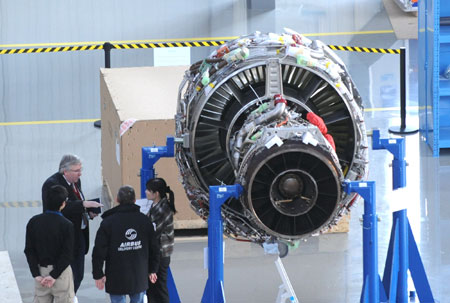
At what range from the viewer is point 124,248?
860cm

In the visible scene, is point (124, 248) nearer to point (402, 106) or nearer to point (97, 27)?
point (402, 106)

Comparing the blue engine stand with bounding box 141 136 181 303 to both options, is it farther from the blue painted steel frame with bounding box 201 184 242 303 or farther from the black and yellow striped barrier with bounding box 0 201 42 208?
the black and yellow striped barrier with bounding box 0 201 42 208

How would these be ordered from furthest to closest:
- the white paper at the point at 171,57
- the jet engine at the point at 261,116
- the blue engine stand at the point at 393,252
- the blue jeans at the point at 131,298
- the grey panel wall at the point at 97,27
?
→ the white paper at the point at 171,57, the grey panel wall at the point at 97,27, the blue jeans at the point at 131,298, the blue engine stand at the point at 393,252, the jet engine at the point at 261,116

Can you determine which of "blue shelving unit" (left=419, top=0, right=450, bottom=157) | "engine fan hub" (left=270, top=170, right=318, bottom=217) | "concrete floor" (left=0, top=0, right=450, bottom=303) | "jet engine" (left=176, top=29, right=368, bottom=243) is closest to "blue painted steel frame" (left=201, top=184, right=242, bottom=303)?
"jet engine" (left=176, top=29, right=368, bottom=243)

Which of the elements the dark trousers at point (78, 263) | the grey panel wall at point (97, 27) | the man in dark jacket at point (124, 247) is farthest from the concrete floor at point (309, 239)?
the man in dark jacket at point (124, 247)

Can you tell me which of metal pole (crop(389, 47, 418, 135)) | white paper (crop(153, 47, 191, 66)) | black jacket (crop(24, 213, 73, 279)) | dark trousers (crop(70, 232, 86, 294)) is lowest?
dark trousers (crop(70, 232, 86, 294))

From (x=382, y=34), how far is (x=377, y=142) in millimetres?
10842

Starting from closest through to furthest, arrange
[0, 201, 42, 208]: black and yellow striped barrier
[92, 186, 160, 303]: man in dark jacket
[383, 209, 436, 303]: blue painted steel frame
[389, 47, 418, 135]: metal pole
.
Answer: [92, 186, 160, 303]: man in dark jacket, [383, 209, 436, 303]: blue painted steel frame, [0, 201, 42, 208]: black and yellow striped barrier, [389, 47, 418, 135]: metal pole

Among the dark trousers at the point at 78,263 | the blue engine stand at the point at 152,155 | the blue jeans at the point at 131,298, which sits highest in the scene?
the blue engine stand at the point at 152,155

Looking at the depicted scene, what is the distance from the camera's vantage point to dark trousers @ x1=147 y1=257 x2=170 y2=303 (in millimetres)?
9266

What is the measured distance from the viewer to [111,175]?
1260 cm

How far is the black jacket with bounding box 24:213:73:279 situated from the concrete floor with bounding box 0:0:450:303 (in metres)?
1.39

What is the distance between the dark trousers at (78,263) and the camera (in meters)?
9.62

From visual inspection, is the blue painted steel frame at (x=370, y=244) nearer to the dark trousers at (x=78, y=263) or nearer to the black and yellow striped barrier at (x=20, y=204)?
the dark trousers at (x=78, y=263)
